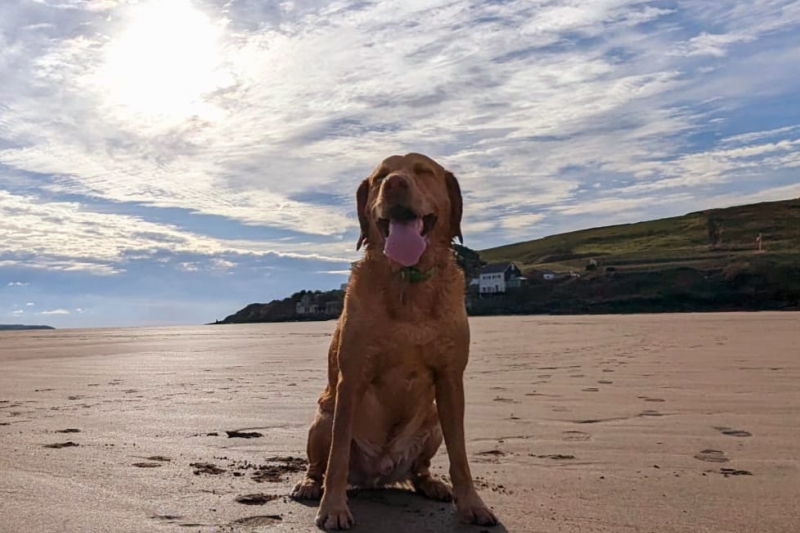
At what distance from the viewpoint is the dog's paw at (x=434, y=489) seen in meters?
4.20

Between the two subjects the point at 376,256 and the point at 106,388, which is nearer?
the point at 376,256

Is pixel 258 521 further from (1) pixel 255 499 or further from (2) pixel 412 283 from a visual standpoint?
(2) pixel 412 283

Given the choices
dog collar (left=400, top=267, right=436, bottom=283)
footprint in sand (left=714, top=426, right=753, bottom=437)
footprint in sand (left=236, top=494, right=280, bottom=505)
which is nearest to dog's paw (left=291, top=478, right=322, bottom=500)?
footprint in sand (left=236, top=494, right=280, bottom=505)

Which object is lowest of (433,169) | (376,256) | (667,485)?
(667,485)

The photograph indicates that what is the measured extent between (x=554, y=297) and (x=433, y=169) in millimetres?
59060

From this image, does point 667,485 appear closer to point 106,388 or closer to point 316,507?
point 316,507

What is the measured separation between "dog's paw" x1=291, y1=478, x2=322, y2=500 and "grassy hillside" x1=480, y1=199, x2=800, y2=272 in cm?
6672

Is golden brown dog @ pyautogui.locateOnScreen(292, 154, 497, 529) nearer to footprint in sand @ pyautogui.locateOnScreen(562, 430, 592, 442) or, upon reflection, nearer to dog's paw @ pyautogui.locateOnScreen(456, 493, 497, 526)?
dog's paw @ pyautogui.locateOnScreen(456, 493, 497, 526)

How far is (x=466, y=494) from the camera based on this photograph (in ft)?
12.2

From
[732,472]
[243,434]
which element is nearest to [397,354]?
[732,472]

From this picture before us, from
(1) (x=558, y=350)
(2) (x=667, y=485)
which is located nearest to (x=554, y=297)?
(1) (x=558, y=350)

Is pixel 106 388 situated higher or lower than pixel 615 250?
lower

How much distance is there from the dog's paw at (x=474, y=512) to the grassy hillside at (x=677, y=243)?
66754mm

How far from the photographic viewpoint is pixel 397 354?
3.81 metres
